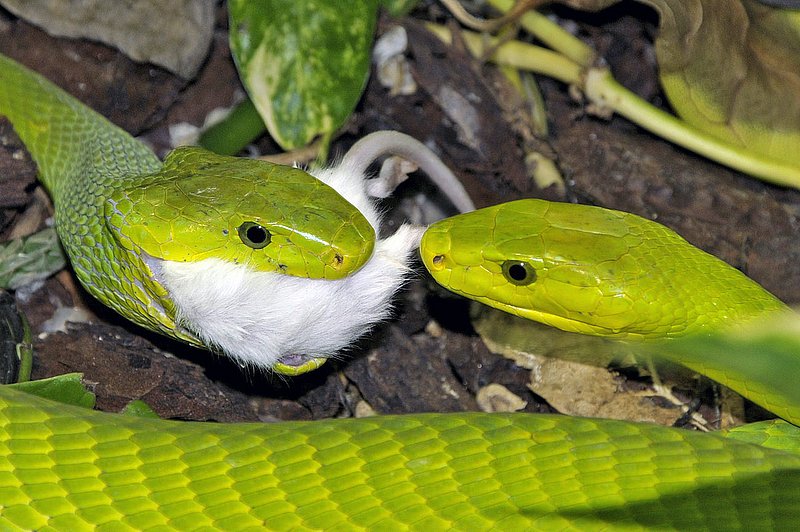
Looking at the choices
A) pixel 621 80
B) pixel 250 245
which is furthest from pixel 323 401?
pixel 621 80

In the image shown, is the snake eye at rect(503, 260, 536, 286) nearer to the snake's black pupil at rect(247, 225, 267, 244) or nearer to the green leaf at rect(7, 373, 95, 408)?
the snake's black pupil at rect(247, 225, 267, 244)

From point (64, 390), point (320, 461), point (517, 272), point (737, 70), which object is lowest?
point (64, 390)

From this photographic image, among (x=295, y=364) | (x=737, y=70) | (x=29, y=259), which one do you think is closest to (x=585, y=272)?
(x=295, y=364)

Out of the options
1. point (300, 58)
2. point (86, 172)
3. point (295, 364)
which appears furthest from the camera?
point (300, 58)

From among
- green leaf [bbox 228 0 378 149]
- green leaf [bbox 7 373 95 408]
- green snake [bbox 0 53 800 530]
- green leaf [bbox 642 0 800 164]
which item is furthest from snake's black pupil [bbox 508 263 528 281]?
green leaf [bbox 7 373 95 408]

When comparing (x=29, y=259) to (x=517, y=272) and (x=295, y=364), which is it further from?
(x=517, y=272)

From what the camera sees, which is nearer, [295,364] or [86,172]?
[295,364]

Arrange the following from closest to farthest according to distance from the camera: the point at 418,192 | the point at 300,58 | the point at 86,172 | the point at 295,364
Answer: the point at 295,364 → the point at 86,172 → the point at 300,58 → the point at 418,192

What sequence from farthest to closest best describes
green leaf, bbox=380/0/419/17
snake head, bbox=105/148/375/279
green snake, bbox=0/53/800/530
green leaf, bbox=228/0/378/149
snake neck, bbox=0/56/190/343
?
1. green leaf, bbox=380/0/419/17
2. green leaf, bbox=228/0/378/149
3. snake neck, bbox=0/56/190/343
4. snake head, bbox=105/148/375/279
5. green snake, bbox=0/53/800/530

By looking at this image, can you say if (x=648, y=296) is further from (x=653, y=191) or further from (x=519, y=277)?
(x=653, y=191)
